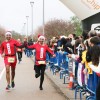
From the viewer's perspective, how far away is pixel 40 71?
1341 centimetres

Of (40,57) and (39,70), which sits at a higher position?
(40,57)

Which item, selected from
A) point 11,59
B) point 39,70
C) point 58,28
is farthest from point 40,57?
point 58,28

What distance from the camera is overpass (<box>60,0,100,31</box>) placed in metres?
13.6

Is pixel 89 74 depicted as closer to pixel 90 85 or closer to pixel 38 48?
pixel 90 85

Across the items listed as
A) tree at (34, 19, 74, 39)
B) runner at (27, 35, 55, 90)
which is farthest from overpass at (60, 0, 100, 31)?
tree at (34, 19, 74, 39)

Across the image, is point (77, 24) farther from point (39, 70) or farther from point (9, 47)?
point (9, 47)

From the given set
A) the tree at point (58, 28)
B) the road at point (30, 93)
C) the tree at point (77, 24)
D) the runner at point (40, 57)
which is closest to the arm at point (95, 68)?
the road at point (30, 93)

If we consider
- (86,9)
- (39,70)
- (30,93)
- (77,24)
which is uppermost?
(77,24)

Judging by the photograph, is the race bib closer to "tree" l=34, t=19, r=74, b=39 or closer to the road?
the road

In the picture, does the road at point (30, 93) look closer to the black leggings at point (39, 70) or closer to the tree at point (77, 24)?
the black leggings at point (39, 70)

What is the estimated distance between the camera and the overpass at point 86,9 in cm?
1362

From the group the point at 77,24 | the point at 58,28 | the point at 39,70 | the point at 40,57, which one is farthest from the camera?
the point at 77,24

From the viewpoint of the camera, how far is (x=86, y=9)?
1382cm

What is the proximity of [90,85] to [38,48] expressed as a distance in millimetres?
4711
